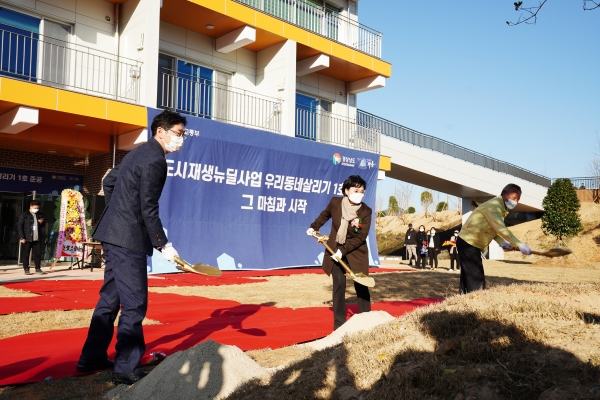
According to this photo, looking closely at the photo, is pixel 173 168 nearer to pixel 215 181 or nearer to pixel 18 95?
pixel 215 181

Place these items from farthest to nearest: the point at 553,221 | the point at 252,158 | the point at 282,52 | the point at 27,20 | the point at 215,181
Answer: the point at 553,221 → the point at 282,52 → the point at 252,158 → the point at 215,181 → the point at 27,20

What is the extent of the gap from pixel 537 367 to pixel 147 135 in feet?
39.0

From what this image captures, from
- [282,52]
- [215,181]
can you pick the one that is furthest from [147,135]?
[282,52]

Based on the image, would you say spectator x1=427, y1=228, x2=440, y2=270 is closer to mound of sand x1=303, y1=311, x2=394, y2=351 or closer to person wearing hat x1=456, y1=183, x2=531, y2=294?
person wearing hat x1=456, y1=183, x2=531, y2=294

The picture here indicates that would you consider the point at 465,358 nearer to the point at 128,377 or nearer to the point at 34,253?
the point at 128,377

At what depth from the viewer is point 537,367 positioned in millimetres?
2893

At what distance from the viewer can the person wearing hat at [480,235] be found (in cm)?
612

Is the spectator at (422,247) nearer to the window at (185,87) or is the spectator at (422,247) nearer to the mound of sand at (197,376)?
the window at (185,87)

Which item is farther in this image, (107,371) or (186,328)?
(186,328)

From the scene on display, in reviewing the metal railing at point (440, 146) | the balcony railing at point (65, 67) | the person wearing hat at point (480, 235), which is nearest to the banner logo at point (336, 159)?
the metal railing at point (440, 146)

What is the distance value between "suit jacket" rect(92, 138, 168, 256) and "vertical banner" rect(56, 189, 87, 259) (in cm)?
1063

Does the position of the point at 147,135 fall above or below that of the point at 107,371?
above

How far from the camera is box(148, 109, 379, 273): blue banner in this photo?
1376 centimetres

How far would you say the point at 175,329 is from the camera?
5.84m
